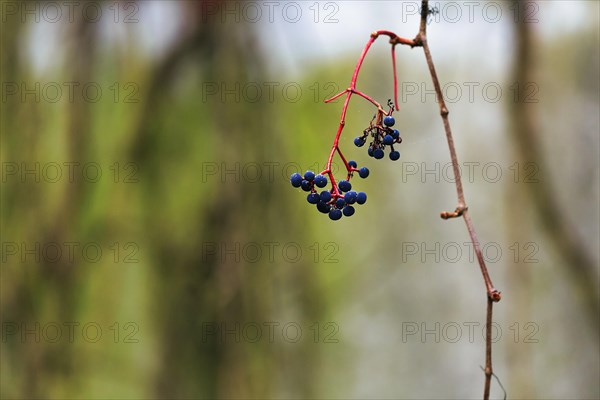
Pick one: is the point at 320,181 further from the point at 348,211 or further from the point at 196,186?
the point at 196,186

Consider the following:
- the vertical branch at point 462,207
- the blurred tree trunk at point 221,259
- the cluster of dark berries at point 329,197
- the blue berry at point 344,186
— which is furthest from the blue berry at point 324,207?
the blurred tree trunk at point 221,259

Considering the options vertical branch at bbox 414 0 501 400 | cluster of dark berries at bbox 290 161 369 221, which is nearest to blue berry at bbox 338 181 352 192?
cluster of dark berries at bbox 290 161 369 221

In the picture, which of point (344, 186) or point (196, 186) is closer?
point (344, 186)

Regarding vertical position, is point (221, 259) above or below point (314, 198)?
below

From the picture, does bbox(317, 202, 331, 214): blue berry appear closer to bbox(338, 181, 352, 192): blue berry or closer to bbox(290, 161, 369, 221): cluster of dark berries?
bbox(290, 161, 369, 221): cluster of dark berries

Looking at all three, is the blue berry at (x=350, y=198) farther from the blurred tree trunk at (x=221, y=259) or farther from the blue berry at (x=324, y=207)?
the blurred tree trunk at (x=221, y=259)

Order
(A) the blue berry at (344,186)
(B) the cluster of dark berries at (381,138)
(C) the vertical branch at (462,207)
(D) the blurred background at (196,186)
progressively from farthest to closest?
(D) the blurred background at (196,186), (A) the blue berry at (344,186), (B) the cluster of dark berries at (381,138), (C) the vertical branch at (462,207)

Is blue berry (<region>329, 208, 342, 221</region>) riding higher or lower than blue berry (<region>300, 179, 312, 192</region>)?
lower

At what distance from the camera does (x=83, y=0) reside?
14.1 feet

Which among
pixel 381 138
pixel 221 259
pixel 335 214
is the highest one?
pixel 381 138

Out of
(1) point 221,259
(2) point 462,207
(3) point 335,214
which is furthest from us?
(1) point 221,259

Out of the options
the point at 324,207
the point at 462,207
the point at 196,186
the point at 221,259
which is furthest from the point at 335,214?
the point at 196,186

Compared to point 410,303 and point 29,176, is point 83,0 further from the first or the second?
point 410,303

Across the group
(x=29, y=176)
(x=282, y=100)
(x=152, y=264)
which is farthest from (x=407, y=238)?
(x=29, y=176)
